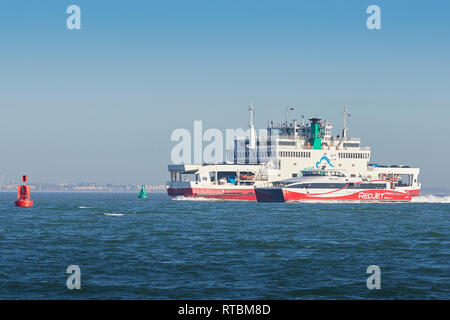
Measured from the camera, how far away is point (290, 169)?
12412cm

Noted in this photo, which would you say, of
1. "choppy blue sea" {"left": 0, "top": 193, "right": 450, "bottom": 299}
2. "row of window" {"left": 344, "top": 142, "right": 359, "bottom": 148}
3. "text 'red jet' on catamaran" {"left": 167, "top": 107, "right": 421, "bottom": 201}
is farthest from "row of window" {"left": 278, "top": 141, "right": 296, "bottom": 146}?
"choppy blue sea" {"left": 0, "top": 193, "right": 450, "bottom": 299}

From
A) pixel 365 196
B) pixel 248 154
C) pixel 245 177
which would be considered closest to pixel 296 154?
pixel 245 177

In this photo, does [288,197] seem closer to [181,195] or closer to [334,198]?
[334,198]

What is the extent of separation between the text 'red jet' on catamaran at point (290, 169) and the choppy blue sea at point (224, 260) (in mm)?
52413

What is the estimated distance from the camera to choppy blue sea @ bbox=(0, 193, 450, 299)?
25922mm

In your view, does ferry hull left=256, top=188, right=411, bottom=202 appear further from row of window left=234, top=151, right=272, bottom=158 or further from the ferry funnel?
the ferry funnel

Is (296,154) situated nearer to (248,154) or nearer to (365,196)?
(248,154)

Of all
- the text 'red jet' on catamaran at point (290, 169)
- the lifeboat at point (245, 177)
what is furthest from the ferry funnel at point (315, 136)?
the lifeboat at point (245, 177)

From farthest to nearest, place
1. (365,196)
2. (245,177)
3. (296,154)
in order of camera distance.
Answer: (296,154) < (245,177) < (365,196)

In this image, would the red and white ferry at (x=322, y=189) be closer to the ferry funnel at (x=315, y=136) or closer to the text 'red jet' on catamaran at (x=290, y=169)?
the text 'red jet' on catamaran at (x=290, y=169)

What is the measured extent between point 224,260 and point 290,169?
295 ft
